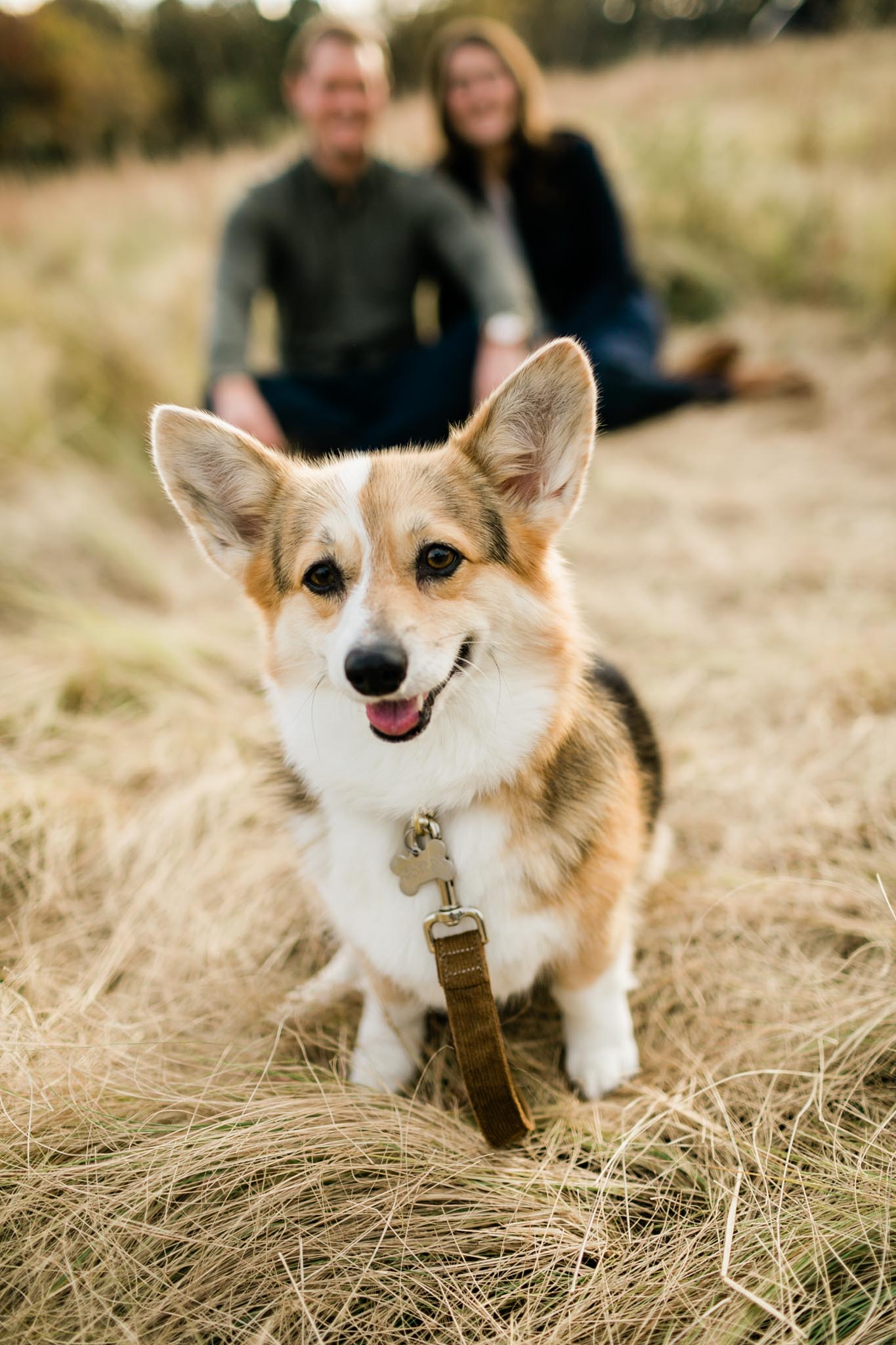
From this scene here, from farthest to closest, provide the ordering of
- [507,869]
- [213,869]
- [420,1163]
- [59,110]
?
[59,110] < [213,869] < [507,869] < [420,1163]

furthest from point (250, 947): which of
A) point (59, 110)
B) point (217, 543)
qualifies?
point (59, 110)

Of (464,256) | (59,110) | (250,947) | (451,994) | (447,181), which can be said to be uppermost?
(59,110)

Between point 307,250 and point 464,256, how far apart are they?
0.94m

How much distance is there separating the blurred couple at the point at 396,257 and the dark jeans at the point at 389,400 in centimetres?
1

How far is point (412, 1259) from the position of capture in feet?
4.81

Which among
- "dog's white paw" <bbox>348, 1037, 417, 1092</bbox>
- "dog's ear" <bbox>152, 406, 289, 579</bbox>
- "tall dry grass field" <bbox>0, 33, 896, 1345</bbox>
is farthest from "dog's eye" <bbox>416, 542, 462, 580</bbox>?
"dog's white paw" <bbox>348, 1037, 417, 1092</bbox>

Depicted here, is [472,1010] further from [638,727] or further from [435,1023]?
[638,727]

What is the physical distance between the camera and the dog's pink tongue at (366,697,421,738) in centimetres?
162

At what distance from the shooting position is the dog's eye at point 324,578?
180 centimetres

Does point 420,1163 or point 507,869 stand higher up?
point 507,869

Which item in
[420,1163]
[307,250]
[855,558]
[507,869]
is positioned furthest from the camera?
[307,250]

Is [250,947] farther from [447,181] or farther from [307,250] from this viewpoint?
[447,181]

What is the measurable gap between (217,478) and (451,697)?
0.79 metres

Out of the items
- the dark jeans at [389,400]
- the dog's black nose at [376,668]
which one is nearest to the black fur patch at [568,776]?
the dog's black nose at [376,668]
